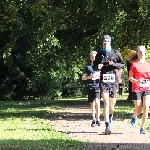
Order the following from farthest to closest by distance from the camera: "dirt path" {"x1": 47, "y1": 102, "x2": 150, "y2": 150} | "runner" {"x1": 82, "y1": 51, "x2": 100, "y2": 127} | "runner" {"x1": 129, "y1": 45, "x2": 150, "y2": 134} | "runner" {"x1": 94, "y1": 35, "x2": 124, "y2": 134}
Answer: "runner" {"x1": 82, "y1": 51, "x2": 100, "y2": 127}, "runner" {"x1": 94, "y1": 35, "x2": 124, "y2": 134}, "runner" {"x1": 129, "y1": 45, "x2": 150, "y2": 134}, "dirt path" {"x1": 47, "y1": 102, "x2": 150, "y2": 150}

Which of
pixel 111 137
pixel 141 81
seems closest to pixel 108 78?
pixel 141 81

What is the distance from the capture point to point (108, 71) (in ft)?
34.1

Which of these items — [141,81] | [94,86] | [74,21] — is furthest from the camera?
[74,21]

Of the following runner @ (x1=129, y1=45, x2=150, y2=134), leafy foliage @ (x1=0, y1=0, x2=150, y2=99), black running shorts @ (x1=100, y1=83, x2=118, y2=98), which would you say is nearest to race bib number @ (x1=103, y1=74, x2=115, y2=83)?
black running shorts @ (x1=100, y1=83, x2=118, y2=98)

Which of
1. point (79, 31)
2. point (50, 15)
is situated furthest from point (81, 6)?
point (79, 31)

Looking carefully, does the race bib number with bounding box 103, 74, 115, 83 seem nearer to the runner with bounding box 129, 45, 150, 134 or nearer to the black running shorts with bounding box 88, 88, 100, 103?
the runner with bounding box 129, 45, 150, 134

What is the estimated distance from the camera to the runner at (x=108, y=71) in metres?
10.2

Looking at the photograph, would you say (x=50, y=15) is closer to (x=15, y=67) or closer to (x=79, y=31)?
(x=79, y=31)

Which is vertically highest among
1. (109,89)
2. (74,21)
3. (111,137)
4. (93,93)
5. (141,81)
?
(74,21)

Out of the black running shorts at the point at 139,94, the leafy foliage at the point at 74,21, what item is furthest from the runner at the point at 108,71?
the leafy foliage at the point at 74,21

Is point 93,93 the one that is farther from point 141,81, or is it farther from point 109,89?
point 141,81

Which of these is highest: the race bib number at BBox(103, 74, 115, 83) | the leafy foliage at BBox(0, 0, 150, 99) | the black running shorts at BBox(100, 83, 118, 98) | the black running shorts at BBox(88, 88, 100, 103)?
the leafy foliage at BBox(0, 0, 150, 99)

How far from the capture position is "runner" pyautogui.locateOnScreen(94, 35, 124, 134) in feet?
33.4

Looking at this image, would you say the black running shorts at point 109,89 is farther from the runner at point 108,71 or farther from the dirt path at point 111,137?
the dirt path at point 111,137
